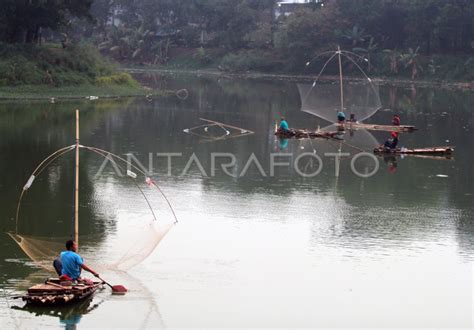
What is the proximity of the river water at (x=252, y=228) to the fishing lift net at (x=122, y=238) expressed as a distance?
0.08 metres

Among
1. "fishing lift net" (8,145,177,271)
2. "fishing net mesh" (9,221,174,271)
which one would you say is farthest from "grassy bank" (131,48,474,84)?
"fishing net mesh" (9,221,174,271)

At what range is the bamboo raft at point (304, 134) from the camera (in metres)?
37.2

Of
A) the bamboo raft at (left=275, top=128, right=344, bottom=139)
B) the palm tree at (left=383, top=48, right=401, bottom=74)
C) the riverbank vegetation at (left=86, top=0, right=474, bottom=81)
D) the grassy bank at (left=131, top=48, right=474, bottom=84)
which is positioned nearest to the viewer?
the bamboo raft at (left=275, top=128, right=344, bottom=139)

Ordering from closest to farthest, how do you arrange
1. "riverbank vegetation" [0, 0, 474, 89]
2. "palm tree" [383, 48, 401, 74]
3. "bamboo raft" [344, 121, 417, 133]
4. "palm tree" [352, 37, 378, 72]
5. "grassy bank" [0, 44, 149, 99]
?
"bamboo raft" [344, 121, 417, 133] < "grassy bank" [0, 44, 149, 99] < "riverbank vegetation" [0, 0, 474, 89] < "palm tree" [383, 48, 401, 74] < "palm tree" [352, 37, 378, 72]

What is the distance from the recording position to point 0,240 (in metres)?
19.1

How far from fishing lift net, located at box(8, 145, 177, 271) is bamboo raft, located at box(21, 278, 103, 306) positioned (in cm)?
170

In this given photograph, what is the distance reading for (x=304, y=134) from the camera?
37.5 meters

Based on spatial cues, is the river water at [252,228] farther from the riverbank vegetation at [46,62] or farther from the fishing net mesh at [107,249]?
the riverbank vegetation at [46,62]

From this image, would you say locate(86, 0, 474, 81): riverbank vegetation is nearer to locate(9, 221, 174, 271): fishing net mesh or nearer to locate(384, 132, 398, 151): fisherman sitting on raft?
locate(384, 132, 398, 151): fisherman sitting on raft

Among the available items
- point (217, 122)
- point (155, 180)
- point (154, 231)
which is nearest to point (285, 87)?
point (217, 122)

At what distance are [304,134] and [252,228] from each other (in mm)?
16487

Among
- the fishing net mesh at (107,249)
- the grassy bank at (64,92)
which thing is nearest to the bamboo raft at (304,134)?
the grassy bank at (64,92)

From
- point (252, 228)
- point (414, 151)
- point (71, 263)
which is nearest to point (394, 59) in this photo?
point (414, 151)

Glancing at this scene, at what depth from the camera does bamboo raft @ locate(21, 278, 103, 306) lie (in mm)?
14969
